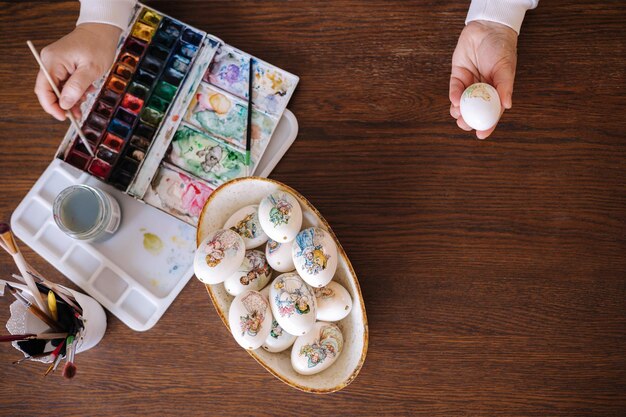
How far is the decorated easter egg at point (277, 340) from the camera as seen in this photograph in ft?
2.62

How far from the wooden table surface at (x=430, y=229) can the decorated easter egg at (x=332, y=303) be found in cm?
12

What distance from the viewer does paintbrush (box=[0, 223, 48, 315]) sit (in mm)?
611

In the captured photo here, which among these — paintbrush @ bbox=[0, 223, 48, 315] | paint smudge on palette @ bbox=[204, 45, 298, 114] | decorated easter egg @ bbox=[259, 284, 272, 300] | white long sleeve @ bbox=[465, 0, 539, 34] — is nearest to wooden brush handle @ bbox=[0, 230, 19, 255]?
paintbrush @ bbox=[0, 223, 48, 315]

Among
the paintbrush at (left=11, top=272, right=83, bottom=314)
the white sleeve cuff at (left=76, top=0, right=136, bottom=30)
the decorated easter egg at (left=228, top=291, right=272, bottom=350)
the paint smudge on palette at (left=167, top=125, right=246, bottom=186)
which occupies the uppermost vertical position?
the white sleeve cuff at (left=76, top=0, right=136, bottom=30)

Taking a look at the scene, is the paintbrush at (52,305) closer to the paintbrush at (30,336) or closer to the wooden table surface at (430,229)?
the paintbrush at (30,336)

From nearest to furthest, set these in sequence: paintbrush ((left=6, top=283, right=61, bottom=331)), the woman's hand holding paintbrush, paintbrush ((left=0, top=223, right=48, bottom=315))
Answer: paintbrush ((left=0, top=223, right=48, bottom=315)) < paintbrush ((left=6, top=283, right=61, bottom=331)) < the woman's hand holding paintbrush

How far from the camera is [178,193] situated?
911mm

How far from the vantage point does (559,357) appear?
0.89 meters

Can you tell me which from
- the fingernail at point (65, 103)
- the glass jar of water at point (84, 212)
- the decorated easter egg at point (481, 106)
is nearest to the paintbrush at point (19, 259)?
the glass jar of water at point (84, 212)

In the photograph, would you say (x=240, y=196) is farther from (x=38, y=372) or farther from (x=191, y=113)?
(x=38, y=372)

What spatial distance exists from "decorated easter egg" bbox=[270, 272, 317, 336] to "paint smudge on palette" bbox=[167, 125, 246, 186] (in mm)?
250

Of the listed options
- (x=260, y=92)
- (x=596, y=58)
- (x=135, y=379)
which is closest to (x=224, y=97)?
(x=260, y=92)

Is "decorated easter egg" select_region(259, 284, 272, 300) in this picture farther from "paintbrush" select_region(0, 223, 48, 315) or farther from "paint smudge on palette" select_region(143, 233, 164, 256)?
"paintbrush" select_region(0, 223, 48, 315)

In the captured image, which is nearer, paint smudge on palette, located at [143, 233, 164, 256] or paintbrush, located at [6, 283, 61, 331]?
paintbrush, located at [6, 283, 61, 331]
